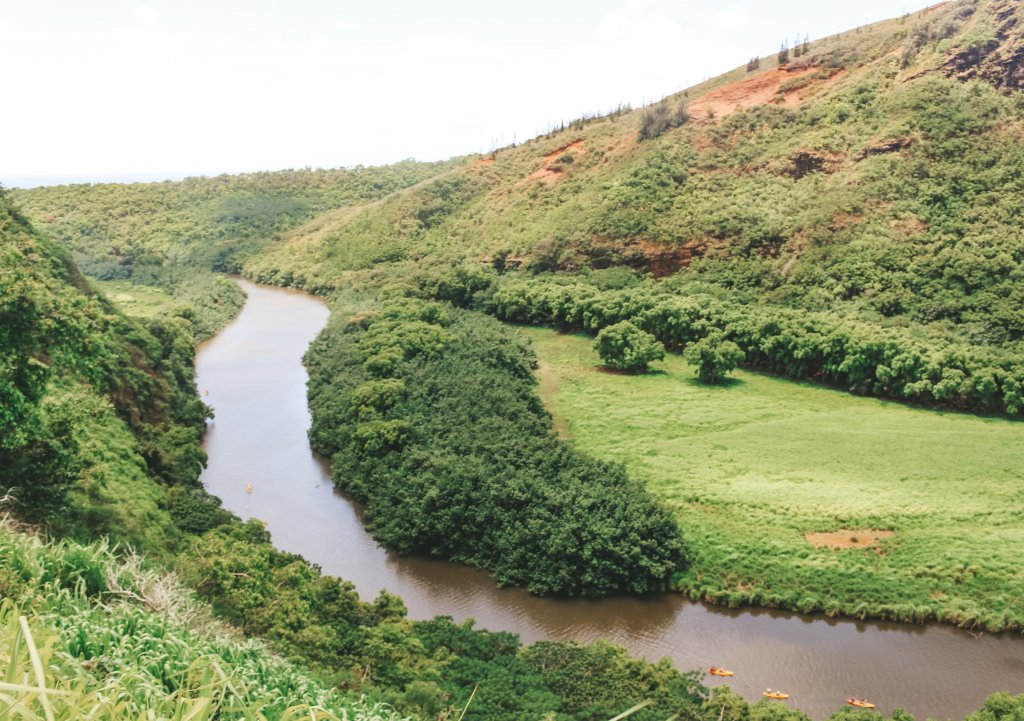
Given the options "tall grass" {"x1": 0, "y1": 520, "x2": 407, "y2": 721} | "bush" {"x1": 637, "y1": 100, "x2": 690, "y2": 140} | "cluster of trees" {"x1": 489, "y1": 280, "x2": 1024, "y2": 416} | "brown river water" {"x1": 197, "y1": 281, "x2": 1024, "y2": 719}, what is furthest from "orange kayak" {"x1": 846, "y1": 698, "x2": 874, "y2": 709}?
"bush" {"x1": 637, "y1": 100, "x2": 690, "y2": 140}

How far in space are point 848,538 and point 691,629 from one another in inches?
220

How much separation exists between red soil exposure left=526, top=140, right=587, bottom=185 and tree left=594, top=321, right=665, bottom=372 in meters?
30.3

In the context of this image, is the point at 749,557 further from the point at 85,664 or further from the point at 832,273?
the point at 832,273

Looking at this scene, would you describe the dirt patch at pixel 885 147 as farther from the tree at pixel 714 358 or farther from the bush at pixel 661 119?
the tree at pixel 714 358

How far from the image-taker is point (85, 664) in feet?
18.2

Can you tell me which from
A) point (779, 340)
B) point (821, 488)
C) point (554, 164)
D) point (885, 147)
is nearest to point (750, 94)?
point (885, 147)

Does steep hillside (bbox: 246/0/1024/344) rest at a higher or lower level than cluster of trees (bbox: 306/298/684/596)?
higher

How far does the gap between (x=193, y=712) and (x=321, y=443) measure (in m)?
27.9

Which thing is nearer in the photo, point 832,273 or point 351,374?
point 351,374

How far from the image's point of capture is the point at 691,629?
1950 cm

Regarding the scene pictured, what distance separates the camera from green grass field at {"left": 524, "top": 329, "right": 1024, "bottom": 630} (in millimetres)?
19891

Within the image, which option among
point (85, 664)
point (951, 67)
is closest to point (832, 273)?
point (951, 67)

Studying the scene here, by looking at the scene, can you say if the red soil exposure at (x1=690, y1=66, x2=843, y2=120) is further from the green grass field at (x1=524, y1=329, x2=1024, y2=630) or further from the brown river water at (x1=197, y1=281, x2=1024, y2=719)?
the brown river water at (x1=197, y1=281, x2=1024, y2=719)

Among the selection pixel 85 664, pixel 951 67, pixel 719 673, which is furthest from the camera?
pixel 951 67
